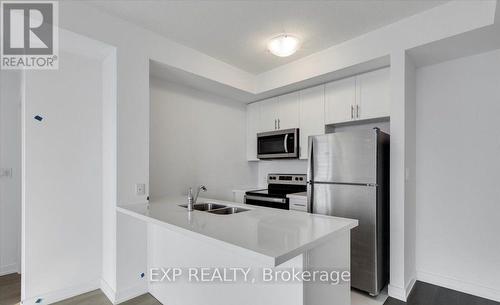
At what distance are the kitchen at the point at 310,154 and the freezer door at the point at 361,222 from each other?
13 mm

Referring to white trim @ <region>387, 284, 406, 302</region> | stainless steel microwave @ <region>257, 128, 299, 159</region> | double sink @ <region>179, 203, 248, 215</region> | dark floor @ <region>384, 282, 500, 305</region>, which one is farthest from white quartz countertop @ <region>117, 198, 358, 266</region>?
stainless steel microwave @ <region>257, 128, 299, 159</region>

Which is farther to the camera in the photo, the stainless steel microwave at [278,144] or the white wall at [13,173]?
the stainless steel microwave at [278,144]

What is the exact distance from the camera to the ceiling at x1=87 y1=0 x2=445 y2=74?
82.1 inches

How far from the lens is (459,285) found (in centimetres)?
245

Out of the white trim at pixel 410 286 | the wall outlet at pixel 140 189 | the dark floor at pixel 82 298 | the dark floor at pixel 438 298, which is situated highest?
the wall outlet at pixel 140 189

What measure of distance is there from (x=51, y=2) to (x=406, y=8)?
2.87 m

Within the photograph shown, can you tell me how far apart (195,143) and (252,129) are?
104cm

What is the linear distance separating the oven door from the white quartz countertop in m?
1.03

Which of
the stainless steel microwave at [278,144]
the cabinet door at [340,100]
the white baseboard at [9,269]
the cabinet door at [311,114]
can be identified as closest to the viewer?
the white baseboard at [9,269]

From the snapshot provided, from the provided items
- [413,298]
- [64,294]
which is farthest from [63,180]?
[413,298]

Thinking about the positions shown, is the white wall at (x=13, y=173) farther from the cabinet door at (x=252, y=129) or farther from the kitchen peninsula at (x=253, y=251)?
the cabinet door at (x=252, y=129)

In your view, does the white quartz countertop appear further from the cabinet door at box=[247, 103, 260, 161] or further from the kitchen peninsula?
the cabinet door at box=[247, 103, 260, 161]

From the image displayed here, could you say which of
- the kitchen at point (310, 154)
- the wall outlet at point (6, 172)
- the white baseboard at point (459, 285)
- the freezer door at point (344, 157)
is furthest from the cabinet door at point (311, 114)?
the wall outlet at point (6, 172)

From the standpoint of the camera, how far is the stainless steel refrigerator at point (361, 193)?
230cm
